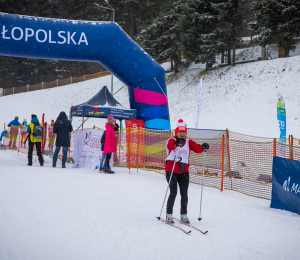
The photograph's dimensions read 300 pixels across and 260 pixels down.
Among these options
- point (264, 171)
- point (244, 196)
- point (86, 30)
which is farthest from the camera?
point (86, 30)

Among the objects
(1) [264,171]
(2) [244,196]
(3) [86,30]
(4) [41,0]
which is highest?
(4) [41,0]

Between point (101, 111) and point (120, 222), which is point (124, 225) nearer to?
point (120, 222)

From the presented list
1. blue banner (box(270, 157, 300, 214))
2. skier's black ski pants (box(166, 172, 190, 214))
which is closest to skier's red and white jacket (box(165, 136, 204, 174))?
skier's black ski pants (box(166, 172, 190, 214))

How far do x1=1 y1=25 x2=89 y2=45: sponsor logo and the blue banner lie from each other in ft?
26.8

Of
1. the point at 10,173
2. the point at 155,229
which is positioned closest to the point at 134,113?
the point at 10,173

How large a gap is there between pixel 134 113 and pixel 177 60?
16887 mm

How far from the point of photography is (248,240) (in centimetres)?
424

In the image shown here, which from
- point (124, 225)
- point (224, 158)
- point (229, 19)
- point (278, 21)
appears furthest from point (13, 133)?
point (278, 21)

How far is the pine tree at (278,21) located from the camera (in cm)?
2088

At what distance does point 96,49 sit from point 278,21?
15758 millimetres

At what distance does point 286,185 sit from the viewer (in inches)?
243

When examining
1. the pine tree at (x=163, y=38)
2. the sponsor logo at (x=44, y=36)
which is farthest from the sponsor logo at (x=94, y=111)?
the pine tree at (x=163, y=38)

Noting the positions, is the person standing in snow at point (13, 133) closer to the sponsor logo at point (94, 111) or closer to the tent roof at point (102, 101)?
the tent roof at point (102, 101)

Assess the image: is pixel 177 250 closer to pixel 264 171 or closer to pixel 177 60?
pixel 264 171
